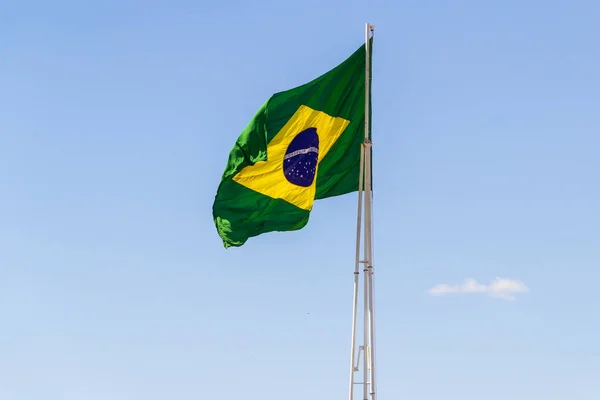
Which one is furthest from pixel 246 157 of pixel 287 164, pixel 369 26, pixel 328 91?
pixel 369 26

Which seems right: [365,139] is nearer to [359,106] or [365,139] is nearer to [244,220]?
[359,106]

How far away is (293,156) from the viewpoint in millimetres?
30656

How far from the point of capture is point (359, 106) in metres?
31.2

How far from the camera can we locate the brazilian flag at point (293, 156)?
3058 centimetres

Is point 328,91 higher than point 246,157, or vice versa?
point 328,91

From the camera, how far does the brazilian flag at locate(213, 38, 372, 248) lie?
30.6 metres

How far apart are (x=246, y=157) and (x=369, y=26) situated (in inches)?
209

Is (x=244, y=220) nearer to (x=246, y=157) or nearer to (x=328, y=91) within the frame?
(x=246, y=157)

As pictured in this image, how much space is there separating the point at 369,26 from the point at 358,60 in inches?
41.3
